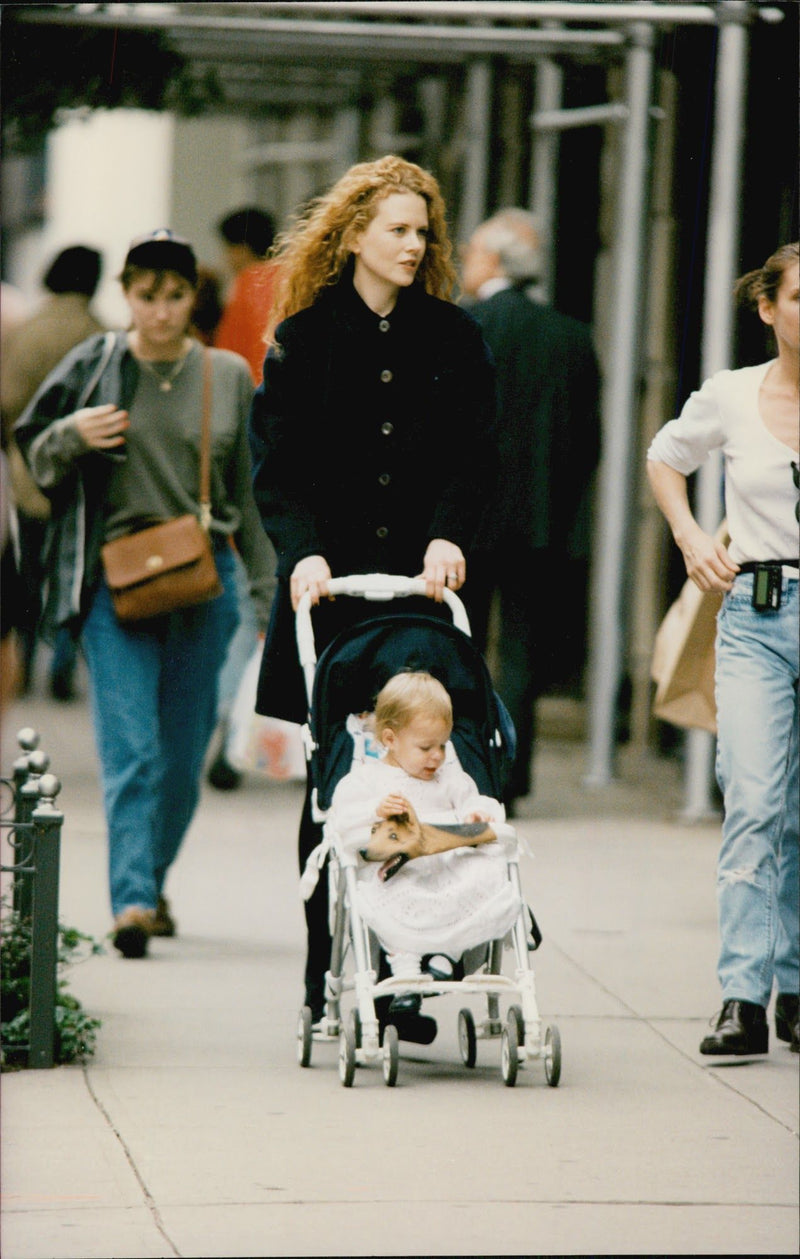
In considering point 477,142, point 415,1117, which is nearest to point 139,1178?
point 415,1117

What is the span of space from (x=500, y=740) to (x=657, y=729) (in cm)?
506

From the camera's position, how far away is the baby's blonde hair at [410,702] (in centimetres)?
510

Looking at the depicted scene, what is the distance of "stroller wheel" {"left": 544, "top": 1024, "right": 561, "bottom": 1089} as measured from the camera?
200 inches

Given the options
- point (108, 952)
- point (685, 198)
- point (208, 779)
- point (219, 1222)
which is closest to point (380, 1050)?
point (219, 1222)

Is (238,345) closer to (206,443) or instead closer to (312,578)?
(206,443)

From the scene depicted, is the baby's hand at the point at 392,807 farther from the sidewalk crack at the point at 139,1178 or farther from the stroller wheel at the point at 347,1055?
the sidewalk crack at the point at 139,1178

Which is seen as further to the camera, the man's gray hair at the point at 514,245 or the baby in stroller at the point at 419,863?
the man's gray hair at the point at 514,245

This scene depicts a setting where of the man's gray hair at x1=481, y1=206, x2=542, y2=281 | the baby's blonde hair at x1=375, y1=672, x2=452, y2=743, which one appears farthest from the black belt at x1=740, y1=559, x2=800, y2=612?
the man's gray hair at x1=481, y1=206, x2=542, y2=281

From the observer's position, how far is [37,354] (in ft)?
19.9

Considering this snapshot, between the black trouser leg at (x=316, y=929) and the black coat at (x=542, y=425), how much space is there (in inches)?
97.6

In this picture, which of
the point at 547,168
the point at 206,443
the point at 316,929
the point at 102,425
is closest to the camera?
the point at 316,929

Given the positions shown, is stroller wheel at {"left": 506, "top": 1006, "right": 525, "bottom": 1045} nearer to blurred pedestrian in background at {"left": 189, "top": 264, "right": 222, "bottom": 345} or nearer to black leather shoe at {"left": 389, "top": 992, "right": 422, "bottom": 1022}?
black leather shoe at {"left": 389, "top": 992, "right": 422, "bottom": 1022}

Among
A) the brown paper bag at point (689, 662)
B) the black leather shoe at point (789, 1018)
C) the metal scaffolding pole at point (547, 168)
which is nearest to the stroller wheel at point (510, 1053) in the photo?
the black leather shoe at point (789, 1018)

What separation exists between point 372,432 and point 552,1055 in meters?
1.36
